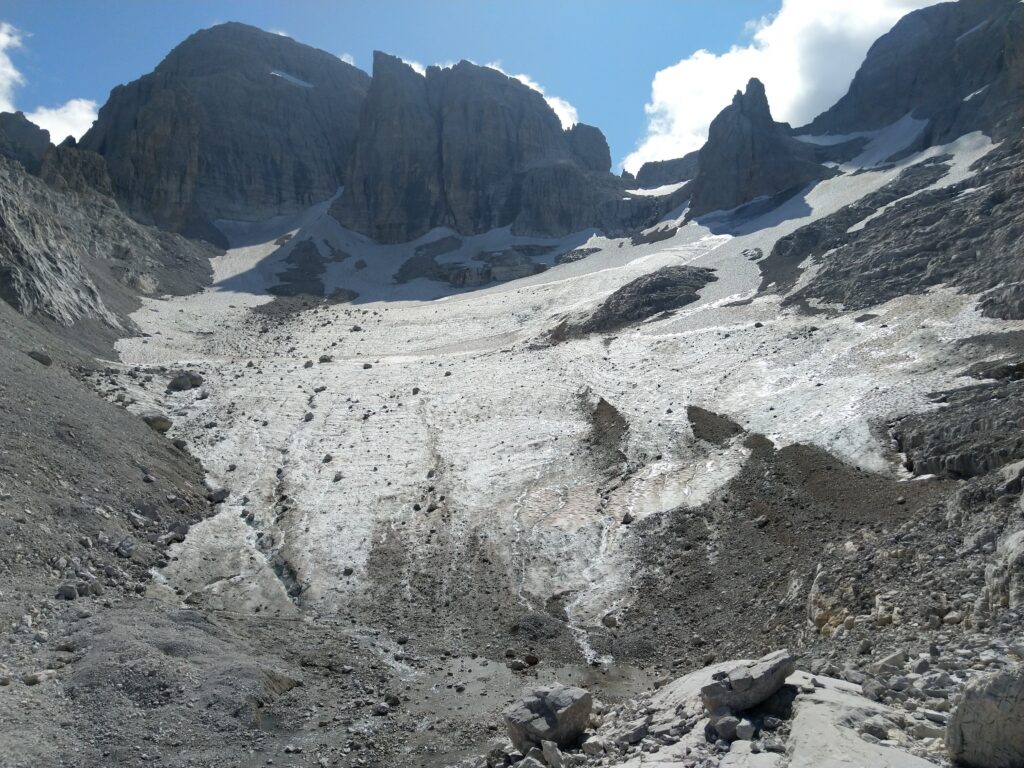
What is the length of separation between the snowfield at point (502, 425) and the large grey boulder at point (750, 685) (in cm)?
1098

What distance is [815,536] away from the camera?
2170cm

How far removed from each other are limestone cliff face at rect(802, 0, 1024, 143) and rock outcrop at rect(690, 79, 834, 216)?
13.3 m

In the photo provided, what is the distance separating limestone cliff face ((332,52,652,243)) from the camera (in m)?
113

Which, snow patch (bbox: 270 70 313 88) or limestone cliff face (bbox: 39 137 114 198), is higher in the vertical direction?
snow patch (bbox: 270 70 313 88)

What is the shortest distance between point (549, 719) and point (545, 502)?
53.3 ft

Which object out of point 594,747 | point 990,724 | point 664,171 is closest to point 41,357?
point 594,747

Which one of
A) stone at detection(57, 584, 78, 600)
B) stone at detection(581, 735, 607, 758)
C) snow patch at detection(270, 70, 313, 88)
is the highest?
snow patch at detection(270, 70, 313, 88)

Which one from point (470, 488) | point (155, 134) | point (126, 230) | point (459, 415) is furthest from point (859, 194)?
point (155, 134)

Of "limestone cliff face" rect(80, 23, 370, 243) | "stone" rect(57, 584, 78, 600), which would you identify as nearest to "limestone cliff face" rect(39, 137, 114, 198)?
"limestone cliff face" rect(80, 23, 370, 243)

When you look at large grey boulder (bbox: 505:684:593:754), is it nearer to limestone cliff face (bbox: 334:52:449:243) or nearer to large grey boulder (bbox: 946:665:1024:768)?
large grey boulder (bbox: 946:665:1024:768)

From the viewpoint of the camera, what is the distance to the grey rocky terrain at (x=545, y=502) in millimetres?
12750

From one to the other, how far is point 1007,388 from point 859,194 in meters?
55.4

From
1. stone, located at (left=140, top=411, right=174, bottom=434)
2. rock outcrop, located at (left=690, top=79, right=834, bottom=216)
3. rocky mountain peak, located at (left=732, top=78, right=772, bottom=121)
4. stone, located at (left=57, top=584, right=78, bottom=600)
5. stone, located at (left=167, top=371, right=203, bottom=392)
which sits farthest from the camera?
rocky mountain peak, located at (left=732, top=78, right=772, bottom=121)

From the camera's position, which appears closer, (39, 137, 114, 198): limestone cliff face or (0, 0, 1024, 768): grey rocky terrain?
(0, 0, 1024, 768): grey rocky terrain
